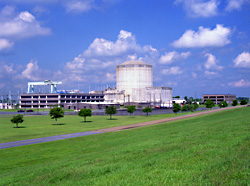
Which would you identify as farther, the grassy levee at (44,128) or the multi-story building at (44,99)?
the multi-story building at (44,99)

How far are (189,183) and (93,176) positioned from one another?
495 cm

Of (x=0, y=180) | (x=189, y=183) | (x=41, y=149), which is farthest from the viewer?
(x=41, y=149)

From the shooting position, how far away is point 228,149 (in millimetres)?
14922

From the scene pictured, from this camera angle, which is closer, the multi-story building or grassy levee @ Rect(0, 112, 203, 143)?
grassy levee @ Rect(0, 112, 203, 143)

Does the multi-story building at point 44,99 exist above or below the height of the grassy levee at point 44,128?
above

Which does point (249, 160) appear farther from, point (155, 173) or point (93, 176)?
point (93, 176)

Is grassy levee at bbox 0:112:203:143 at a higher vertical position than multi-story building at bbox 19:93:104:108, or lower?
lower

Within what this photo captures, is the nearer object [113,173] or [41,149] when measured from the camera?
[113,173]

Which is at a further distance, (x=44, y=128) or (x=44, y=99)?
(x=44, y=99)

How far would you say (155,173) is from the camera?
12.2m

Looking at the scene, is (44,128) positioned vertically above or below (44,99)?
below

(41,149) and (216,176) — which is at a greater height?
(216,176)

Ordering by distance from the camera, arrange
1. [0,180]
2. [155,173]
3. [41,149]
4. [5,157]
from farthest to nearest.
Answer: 1. [41,149]
2. [5,157]
3. [0,180]
4. [155,173]

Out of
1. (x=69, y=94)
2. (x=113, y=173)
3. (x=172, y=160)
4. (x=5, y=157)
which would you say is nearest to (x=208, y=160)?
(x=172, y=160)
